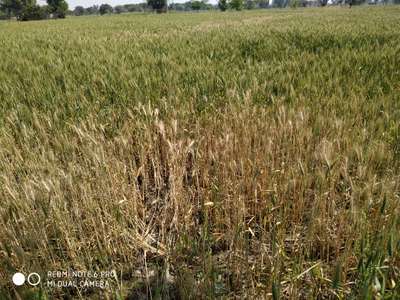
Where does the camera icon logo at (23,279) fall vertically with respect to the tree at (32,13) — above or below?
below

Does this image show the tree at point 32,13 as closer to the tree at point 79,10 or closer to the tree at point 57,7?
the tree at point 57,7

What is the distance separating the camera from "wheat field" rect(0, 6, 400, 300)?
4.21 ft

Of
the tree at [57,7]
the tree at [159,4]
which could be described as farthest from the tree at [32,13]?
the tree at [159,4]

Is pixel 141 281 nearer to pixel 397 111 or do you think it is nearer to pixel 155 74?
pixel 397 111

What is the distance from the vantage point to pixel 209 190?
6.27 ft

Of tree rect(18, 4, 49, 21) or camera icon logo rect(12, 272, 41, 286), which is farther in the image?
tree rect(18, 4, 49, 21)

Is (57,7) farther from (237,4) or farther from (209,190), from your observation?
(209,190)

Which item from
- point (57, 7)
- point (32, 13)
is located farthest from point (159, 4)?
point (32, 13)

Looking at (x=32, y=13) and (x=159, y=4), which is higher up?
(x=159, y=4)

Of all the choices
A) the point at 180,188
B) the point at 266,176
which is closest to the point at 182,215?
the point at 180,188

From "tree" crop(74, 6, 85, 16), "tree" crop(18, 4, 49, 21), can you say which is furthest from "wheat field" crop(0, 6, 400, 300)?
"tree" crop(74, 6, 85, 16)

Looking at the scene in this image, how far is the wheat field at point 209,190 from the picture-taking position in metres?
1.28

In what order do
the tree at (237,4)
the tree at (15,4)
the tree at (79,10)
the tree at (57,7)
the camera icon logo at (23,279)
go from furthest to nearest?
the tree at (79,10)
the tree at (237,4)
the tree at (15,4)
the tree at (57,7)
the camera icon logo at (23,279)

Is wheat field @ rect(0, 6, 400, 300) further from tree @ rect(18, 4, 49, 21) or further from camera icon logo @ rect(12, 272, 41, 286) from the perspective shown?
tree @ rect(18, 4, 49, 21)
